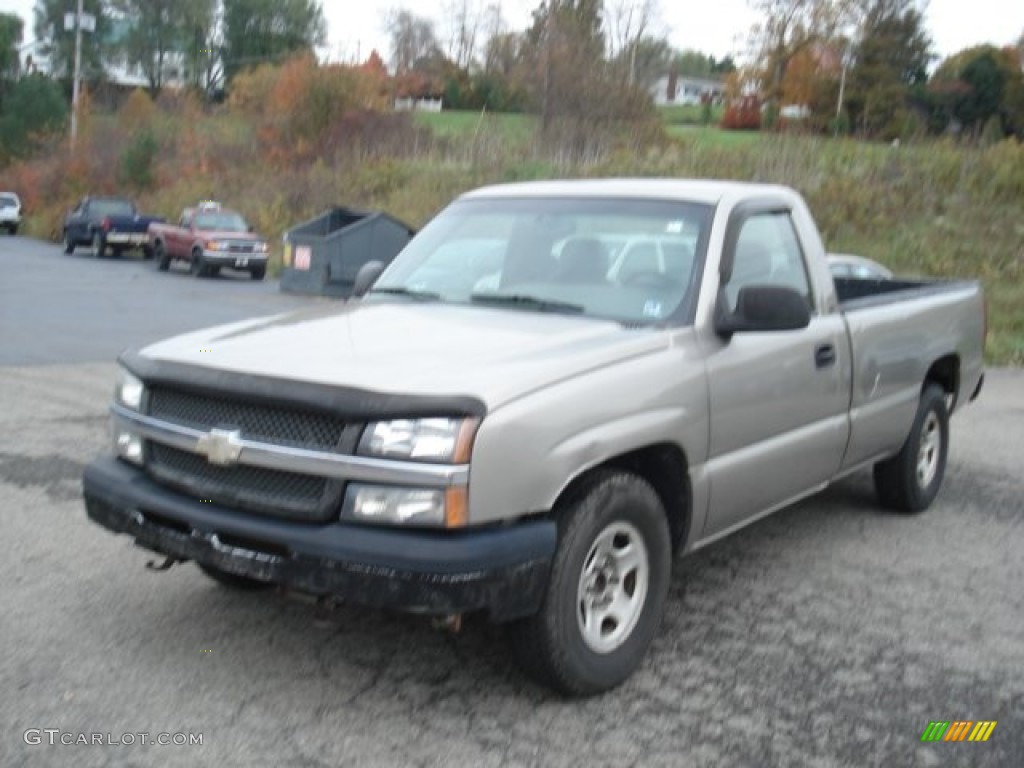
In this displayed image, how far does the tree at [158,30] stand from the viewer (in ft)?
286

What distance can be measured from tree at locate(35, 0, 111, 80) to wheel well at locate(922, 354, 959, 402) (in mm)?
88115

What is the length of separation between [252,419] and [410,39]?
228 feet

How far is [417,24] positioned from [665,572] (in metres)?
69.9

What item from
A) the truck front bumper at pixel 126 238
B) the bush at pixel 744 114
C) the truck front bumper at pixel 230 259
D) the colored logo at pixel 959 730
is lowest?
the truck front bumper at pixel 126 238

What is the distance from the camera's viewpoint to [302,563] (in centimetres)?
355

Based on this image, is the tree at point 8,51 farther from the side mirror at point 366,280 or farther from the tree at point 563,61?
the side mirror at point 366,280

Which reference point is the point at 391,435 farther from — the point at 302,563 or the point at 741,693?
the point at 741,693

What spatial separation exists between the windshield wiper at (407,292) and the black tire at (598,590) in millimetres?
1425

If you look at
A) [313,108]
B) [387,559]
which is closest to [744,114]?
[313,108]

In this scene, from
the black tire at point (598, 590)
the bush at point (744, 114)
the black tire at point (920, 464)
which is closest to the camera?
the black tire at point (598, 590)

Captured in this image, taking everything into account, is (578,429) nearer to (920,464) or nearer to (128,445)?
(128,445)

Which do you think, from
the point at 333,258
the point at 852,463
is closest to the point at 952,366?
the point at 852,463

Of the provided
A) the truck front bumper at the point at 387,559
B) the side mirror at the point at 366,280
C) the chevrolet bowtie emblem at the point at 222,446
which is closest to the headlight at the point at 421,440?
the truck front bumper at the point at 387,559

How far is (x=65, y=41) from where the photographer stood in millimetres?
85688
